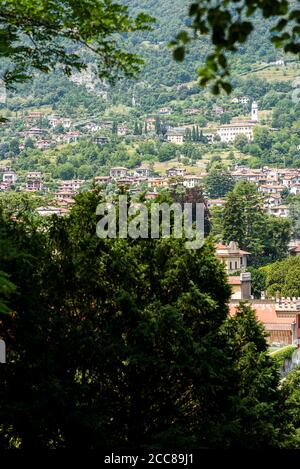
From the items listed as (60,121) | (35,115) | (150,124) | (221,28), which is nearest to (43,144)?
(150,124)

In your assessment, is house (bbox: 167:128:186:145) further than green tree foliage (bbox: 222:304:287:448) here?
Yes

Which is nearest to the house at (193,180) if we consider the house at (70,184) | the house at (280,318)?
the house at (70,184)

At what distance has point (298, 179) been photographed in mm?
139375

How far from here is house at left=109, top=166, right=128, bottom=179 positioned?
13775 cm

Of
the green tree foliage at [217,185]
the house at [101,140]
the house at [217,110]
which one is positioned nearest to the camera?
the green tree foliage at [217,185]

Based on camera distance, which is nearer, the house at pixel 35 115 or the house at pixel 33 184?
the house at pixel 33 184

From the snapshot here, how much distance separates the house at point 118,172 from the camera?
138 meters

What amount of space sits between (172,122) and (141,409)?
16022 centimetres

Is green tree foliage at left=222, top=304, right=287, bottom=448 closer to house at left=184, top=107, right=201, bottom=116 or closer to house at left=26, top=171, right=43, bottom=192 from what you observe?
house at left=26, top=171, right=43, bottom=192

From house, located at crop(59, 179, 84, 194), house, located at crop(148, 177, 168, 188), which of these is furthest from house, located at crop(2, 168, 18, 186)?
house, located at crop(148, 177, 168, 188)

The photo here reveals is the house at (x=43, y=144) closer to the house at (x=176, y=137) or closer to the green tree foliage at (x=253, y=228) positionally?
the house at (x=176, y=137)

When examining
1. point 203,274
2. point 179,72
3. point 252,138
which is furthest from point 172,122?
point 203,274

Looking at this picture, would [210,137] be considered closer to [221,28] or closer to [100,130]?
[100,130]

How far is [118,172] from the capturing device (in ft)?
455
